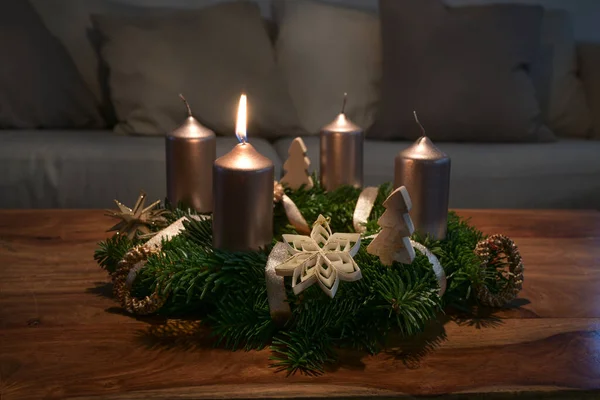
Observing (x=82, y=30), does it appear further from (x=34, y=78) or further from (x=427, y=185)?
(x=427, y=185)

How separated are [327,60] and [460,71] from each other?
457mm

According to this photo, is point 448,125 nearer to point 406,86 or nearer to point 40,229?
point 406,86

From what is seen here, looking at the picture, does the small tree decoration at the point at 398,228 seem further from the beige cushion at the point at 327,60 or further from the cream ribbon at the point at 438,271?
the beige cushion at the point at 327,60

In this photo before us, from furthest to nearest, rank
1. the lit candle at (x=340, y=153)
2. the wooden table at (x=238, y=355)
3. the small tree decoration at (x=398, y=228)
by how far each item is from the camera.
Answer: the lit candle at (x=340, y=153), the small tree decoration at (x=398, y=228), the wooden table at (x=238, y=355)

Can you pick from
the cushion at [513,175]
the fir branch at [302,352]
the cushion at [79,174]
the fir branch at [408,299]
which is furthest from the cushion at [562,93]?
the fir branch at [302,352]

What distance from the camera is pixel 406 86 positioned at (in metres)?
2.28

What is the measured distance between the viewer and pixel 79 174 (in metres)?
1.99

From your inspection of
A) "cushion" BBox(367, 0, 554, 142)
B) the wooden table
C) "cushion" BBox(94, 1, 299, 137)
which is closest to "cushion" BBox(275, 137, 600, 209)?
"cushion" BBox(367, 0, 554, 142)

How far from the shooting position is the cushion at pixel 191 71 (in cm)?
225

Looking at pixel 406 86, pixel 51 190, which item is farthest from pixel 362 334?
pixel 406 86

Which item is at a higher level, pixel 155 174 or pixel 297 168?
pixel 297 168

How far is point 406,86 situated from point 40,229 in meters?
1.45

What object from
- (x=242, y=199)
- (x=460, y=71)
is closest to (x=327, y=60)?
(x=460, y=71)

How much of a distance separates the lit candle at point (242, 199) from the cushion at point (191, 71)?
150 centimetres
